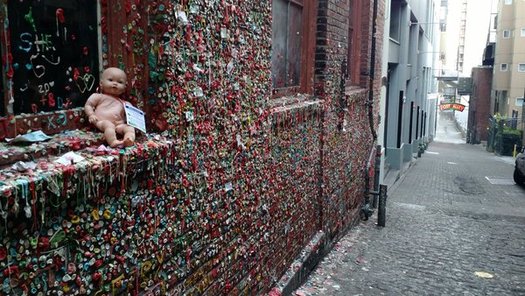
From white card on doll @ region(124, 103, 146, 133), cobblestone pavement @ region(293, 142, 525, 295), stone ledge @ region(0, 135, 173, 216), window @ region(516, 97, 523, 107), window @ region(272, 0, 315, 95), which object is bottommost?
cobblestone pavement @ region(293, 142, 525, 295)

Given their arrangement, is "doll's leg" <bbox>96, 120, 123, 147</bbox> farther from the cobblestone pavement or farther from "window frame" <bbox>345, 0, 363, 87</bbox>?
"window frame" <bbox>345, 0, 363, 87</bbox>

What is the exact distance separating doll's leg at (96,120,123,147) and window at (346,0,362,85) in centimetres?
626

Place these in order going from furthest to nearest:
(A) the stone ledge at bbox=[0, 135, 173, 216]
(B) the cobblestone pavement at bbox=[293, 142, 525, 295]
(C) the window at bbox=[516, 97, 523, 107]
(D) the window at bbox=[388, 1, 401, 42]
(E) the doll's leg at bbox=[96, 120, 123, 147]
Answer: (C) the window at bbox=[516, 97, 523, 107]
(D) the window at bbox=[388, 1, 401, 42]
(B) the cobblestone pavement at bbox=[293, 142, 525, 295]
(E) the doll's leg at bbox=[96, 120, 123, 147]
(A) the stone ledge at bbox=[0, 135, 173, 216]

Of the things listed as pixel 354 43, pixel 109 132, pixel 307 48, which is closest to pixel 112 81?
pixel 109 132

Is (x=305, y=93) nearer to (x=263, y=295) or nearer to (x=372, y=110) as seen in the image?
(x=263, y=295)

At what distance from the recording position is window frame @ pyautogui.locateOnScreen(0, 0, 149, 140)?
194cm

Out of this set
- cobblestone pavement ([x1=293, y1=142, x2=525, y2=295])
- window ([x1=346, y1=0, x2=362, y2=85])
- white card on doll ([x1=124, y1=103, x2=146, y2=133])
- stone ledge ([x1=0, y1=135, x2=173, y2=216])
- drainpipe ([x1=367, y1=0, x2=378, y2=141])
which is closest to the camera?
stone ledge ([x1=0, y1=135, x2=173, y2=216])

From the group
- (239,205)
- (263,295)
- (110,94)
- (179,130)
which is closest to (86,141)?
(110,94)

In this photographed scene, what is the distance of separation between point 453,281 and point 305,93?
3.09 metres

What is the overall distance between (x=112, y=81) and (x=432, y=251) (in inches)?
255

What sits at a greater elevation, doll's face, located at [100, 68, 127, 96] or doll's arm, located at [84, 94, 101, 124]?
doll's face, located at [100, 68, 127, 96]

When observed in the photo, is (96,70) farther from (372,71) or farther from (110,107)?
(372,71)

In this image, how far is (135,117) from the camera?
2.49 meters

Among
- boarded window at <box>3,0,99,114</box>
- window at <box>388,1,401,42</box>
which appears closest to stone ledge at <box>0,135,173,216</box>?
boarded window at <box>3,0,99,114</box>
